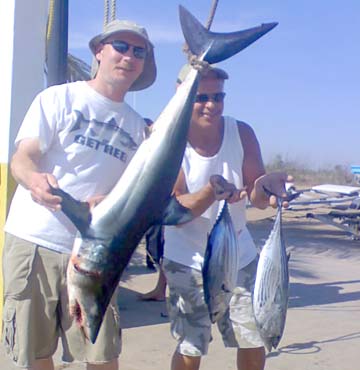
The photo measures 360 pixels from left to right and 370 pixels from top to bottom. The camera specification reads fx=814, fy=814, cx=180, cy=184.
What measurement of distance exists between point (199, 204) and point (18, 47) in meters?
2.66

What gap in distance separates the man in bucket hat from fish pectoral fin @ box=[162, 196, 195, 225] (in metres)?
0.39

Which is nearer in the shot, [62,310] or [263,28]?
[263,28]

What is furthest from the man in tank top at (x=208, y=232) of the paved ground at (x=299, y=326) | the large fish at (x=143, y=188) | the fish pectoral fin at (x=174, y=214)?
the paved ground at (x=299, y=326)

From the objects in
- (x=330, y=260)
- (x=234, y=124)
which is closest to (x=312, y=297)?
(x=330, y=260)

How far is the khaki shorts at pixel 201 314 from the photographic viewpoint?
381 cm

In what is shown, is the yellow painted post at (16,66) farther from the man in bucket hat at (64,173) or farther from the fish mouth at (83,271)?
the fish mouth at (83,271)

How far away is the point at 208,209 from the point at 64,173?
0.69 meters

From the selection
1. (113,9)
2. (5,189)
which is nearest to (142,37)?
(113,9)

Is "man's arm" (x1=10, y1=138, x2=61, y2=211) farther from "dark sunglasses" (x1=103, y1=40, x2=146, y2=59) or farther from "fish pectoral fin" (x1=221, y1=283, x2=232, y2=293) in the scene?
"fish pectoral fin" (x1=221, y1=283, x2=232, y2=293)

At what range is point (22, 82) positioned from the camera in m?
5.59

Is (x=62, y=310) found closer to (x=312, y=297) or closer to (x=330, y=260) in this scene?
(x=312, y=297)

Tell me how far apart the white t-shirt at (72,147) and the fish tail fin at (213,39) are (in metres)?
0.67

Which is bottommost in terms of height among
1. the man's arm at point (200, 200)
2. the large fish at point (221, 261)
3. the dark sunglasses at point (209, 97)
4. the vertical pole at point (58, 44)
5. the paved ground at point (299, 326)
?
the paved ground at point (299, 326)

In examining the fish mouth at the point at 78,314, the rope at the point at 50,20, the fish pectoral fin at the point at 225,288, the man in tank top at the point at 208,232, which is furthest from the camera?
the rope at the point at 50,20
